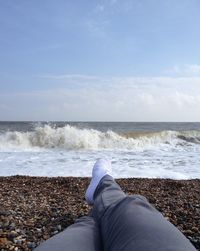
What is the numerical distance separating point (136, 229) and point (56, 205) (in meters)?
2.53

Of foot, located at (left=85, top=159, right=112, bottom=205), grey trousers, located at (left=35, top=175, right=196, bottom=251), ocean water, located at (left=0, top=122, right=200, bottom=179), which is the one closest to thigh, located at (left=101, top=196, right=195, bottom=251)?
grey trousers, located at (left=35, top=175, right=196, bottom=251)

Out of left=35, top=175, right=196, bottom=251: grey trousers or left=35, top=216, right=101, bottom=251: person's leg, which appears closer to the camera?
left=35, top=175, right=196, bottom=251: grey trousers

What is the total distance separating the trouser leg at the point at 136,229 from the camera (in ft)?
4.80

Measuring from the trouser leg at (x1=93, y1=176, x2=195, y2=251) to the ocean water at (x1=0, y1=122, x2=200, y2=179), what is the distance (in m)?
5.59

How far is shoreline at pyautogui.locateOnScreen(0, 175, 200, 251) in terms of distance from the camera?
115 inches

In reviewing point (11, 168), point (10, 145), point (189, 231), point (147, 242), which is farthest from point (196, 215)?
point (10, 145)

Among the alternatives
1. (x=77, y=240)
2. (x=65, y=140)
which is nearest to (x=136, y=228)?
(x=77, y=240)

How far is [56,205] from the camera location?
4.00 m

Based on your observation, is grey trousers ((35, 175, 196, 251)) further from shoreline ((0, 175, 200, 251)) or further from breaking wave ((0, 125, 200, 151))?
breaking wave ((0, 125, 200, 151))

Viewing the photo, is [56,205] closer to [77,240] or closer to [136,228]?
[77,240]

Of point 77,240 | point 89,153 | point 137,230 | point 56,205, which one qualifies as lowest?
point 89,153

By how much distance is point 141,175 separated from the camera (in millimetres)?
7586

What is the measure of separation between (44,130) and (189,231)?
1580 centimetres

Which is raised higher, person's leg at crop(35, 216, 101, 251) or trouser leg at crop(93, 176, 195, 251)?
trouser leg at crop(93, 176, 195, 251)
